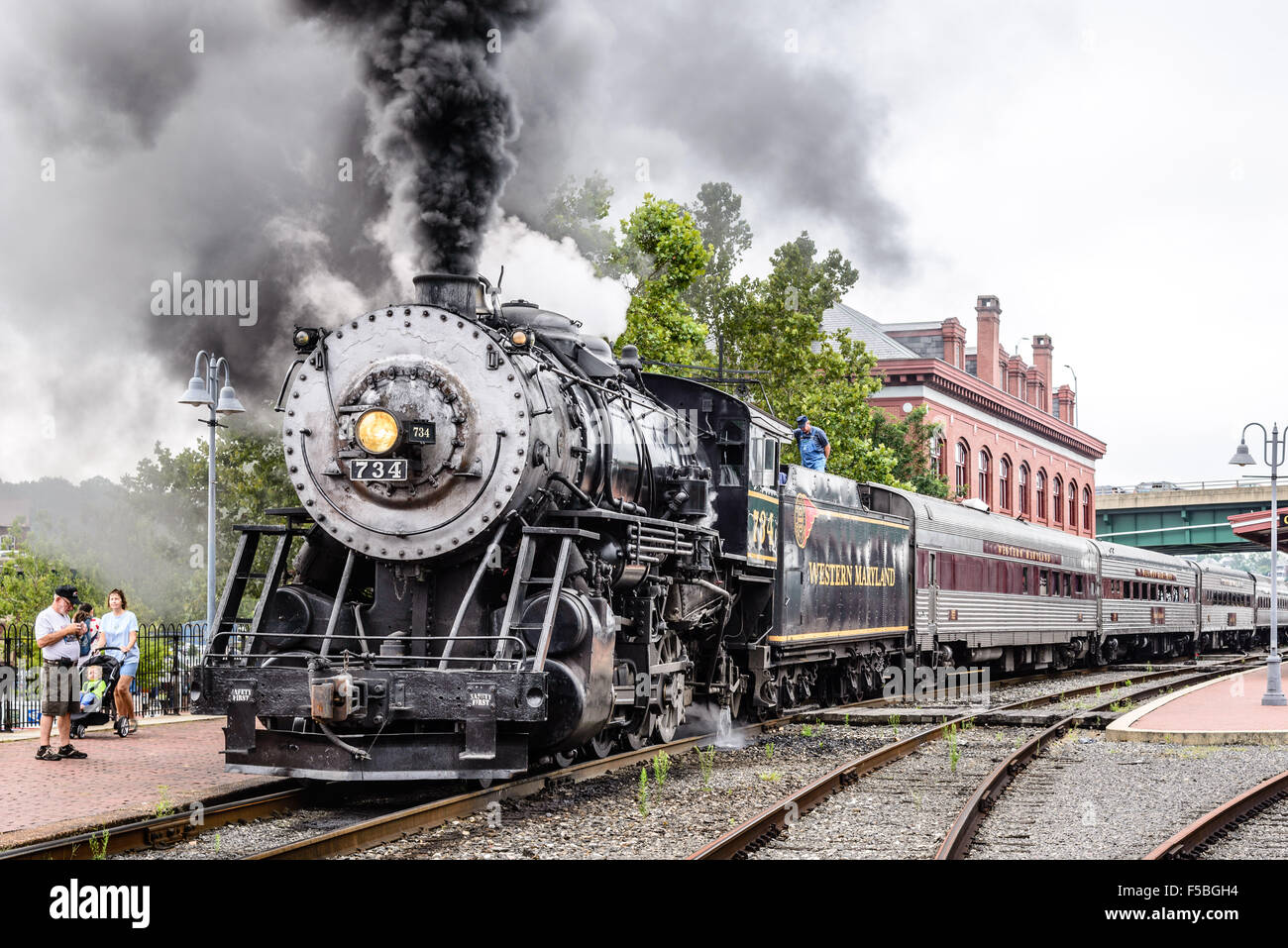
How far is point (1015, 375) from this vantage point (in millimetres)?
54125

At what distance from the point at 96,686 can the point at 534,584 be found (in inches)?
221

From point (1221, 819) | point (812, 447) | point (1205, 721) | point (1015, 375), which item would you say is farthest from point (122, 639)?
point (1015, 375)

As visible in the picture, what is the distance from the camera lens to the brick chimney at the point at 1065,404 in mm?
62406

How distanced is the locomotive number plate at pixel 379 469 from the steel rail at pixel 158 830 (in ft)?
7.00

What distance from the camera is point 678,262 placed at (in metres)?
21.6

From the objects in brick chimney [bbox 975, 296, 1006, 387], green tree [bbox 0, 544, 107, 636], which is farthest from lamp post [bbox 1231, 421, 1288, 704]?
brick chimney [bbox 975, 296, 1006, 387]

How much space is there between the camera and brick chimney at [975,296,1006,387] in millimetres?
51125

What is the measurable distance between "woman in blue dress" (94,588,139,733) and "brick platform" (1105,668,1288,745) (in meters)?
9.51

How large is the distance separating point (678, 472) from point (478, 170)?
9.47 ft

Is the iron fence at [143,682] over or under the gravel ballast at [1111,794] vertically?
over

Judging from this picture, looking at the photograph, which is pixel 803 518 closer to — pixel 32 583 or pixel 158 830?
pixel 158 830

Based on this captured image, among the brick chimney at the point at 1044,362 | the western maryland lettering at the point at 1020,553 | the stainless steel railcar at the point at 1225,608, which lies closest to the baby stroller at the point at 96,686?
the western maryland lettering at the point at 1020,553

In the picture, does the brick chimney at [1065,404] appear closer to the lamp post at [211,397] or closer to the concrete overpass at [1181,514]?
the concrete overpass at [1181,514]

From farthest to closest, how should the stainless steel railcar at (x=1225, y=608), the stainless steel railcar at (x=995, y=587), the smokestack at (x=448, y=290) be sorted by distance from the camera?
the stainless steel railcar at (x=1225, y=608), the stainless steel railcar at (x=995, y=587), the smokestack at (x=448, y=290)
